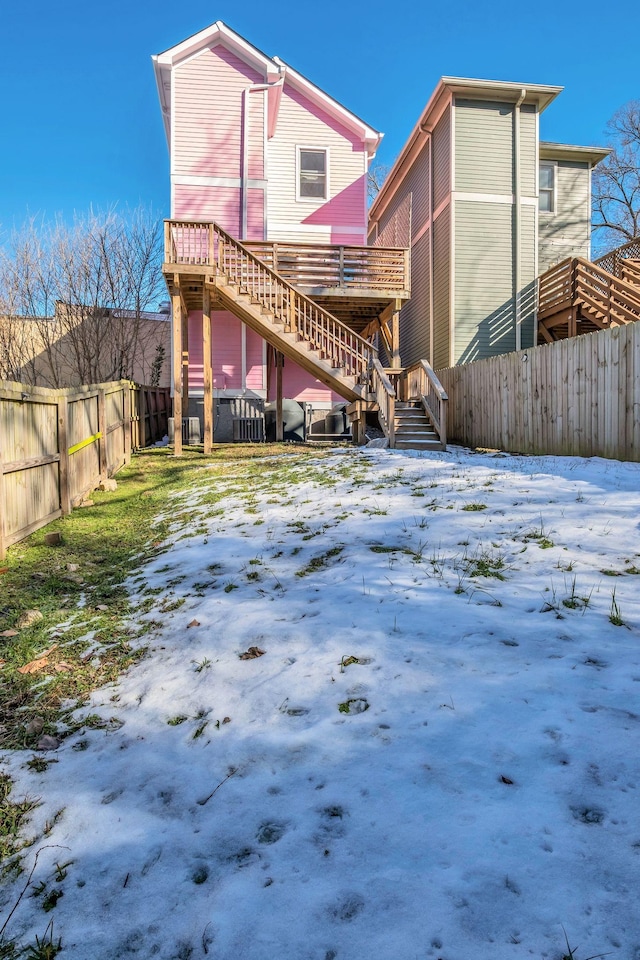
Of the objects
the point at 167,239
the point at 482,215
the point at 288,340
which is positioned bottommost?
the point at 288,340

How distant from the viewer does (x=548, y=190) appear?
56.0 feet

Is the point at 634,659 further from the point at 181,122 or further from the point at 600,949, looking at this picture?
the point at 181,122

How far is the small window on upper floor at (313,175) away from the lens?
16.7 meters

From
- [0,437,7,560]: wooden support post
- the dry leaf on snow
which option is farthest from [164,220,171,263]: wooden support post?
the dry leaf on snow

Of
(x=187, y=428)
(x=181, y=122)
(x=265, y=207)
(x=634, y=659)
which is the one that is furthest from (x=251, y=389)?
(x=634, y=659)

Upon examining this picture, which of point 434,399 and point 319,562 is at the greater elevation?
point 434,399

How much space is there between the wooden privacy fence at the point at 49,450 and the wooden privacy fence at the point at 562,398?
726 centimetres

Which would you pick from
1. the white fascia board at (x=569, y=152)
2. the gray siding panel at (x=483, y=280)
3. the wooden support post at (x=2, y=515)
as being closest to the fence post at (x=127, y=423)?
the wooden support post at (x=2, y=515)

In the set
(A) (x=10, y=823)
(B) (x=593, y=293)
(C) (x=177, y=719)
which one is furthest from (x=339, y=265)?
(A) (x=10, y=823)

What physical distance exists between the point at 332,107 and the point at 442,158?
379cm

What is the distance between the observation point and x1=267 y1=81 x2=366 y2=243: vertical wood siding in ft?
53.9

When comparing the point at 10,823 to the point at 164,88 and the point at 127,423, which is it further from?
the point at 164,88

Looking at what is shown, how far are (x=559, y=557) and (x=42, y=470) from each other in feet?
17.3

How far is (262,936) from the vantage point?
133 cm
